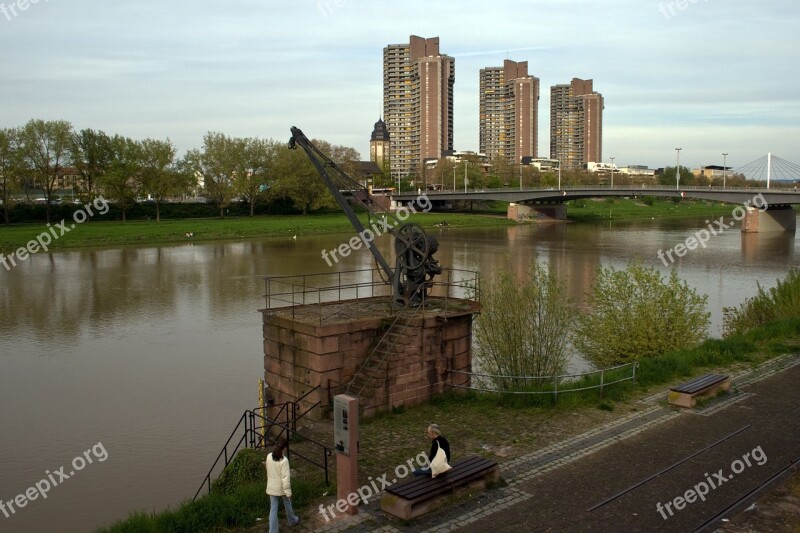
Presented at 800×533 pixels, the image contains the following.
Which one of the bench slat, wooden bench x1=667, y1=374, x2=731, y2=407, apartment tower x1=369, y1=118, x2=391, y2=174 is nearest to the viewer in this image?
the bench slat

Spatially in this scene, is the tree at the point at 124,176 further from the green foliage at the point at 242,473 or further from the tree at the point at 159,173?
the green foliage at the point at 242,473

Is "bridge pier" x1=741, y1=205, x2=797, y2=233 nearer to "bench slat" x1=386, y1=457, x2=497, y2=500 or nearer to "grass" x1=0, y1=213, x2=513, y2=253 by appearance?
"grass" x1=0, y1=213, x2=513, y2=253

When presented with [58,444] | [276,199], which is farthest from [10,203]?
[58,444]

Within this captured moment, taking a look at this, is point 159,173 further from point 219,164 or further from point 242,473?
point 242,473

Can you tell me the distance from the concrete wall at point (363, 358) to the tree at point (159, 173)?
7063cm

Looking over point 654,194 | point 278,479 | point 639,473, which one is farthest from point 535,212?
point 278,479

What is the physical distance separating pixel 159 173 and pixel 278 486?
78.9 m

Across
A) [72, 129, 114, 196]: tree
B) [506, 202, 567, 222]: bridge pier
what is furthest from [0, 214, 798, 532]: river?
[506, 202, 567, 222]: bridge pier

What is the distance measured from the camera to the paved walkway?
9.93 m

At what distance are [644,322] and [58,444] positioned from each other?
1690 centimetres

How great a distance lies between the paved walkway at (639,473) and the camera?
9.93m

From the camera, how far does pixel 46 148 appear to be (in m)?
78.7

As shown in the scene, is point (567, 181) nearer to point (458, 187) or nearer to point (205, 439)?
point (458, 187)

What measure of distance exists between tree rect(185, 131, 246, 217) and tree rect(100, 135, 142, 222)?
7950 mm
